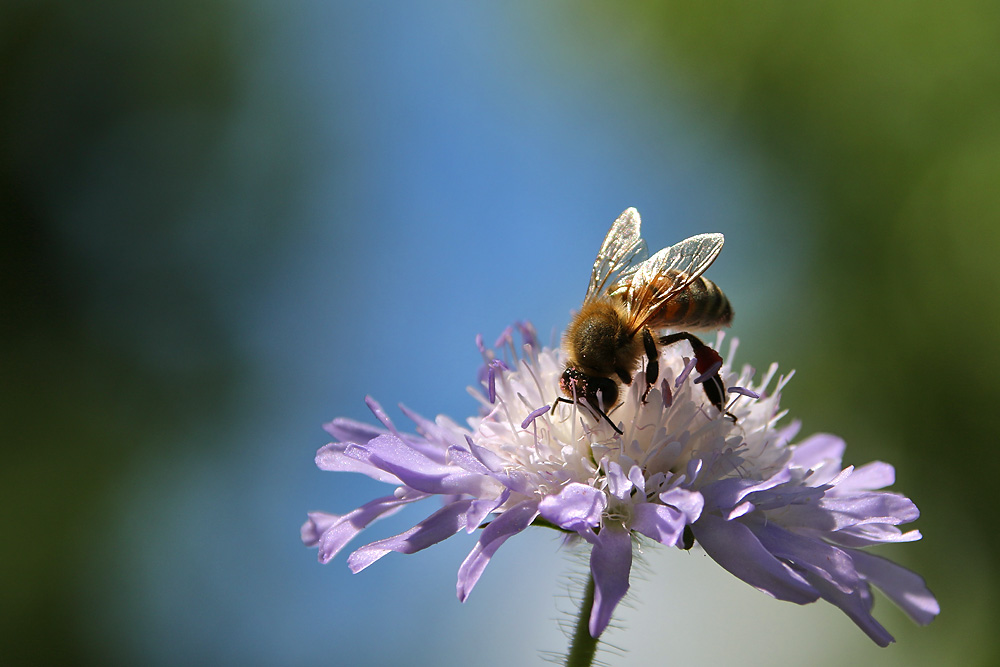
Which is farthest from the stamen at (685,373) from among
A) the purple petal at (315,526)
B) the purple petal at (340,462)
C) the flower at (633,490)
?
the purple petal at (315,526)

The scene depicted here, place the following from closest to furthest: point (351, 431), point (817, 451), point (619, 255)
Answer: point (351, 431)
point (619, 255)
point (817, 451)

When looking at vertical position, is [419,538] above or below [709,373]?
below

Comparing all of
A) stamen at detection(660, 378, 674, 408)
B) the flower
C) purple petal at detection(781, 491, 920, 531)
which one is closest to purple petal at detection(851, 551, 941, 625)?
the flower

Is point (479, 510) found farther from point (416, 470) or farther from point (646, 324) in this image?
point (646, 324)

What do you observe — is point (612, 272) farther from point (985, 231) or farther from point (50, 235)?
point (50, 235)

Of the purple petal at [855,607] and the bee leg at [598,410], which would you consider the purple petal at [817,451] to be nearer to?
the purple petal at [855,607]

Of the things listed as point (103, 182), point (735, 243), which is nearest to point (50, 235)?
point (103, 182)

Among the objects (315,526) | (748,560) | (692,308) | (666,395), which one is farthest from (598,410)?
(315,526)

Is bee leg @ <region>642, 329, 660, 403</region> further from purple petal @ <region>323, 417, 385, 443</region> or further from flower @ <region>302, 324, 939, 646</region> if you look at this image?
purple petal @ <region>323, 417, 385, 443</region>
